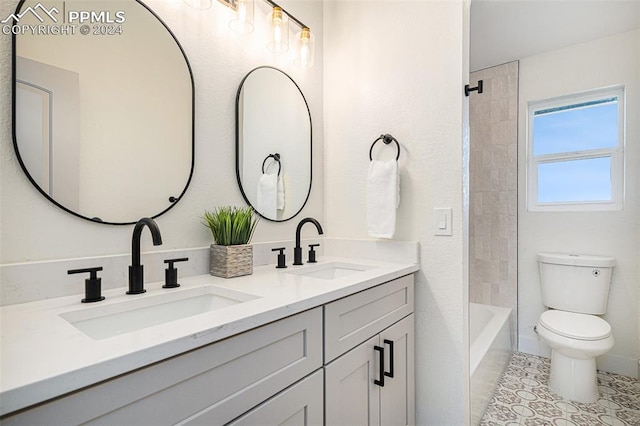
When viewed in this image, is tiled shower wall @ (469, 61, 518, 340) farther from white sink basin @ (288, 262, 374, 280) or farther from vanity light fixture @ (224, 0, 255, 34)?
vanity light fixture @ (224, 0, 255, 34)

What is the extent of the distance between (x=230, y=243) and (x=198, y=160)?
0.34 metres

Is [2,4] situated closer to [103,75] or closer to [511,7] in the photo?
[103,75]

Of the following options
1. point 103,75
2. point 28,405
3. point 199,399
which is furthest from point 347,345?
point 103,75

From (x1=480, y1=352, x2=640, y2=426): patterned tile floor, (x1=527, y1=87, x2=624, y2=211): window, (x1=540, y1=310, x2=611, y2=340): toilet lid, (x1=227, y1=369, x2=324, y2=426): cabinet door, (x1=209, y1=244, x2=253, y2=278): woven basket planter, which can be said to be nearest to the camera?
(x1=227, y1=369, x2=324, y2=426): cabinet door

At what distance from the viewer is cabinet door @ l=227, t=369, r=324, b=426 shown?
2.43ft

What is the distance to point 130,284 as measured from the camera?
932 millimetres

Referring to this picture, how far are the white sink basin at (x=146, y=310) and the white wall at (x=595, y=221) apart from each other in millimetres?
2446

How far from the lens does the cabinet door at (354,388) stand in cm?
96

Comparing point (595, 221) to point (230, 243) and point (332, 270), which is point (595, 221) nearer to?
point (332, 270)

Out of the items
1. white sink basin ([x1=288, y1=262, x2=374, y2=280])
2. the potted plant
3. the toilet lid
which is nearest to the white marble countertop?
the potted plant

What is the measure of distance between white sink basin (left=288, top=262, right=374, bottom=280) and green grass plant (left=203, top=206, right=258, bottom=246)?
0.32 meters

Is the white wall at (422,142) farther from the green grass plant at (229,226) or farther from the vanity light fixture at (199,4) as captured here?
the vanity light fixture at (199,4)

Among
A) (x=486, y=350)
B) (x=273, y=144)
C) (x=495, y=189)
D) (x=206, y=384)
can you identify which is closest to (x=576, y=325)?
(x=486, y=350)

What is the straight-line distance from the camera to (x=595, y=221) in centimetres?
226
